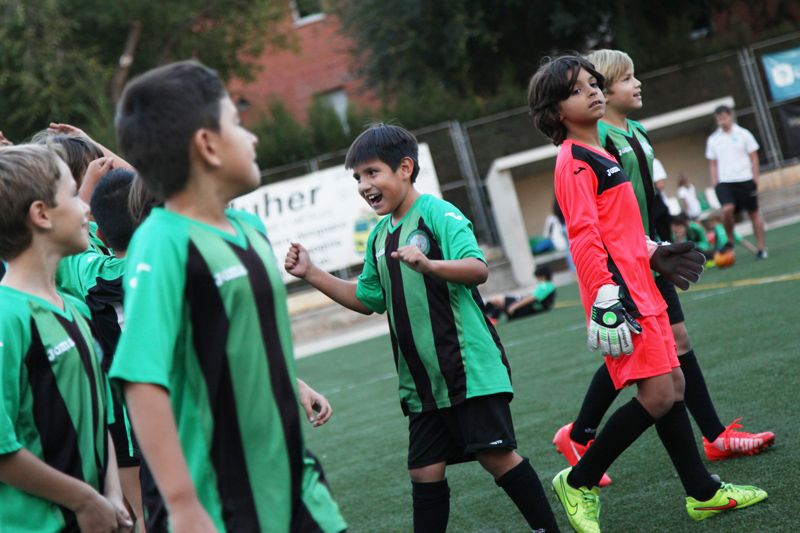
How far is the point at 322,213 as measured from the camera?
19.5 metres

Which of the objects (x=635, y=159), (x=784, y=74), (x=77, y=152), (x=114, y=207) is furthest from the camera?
(x=784, y=74)

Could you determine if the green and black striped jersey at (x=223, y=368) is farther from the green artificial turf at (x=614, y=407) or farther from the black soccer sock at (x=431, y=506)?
the green artificial turf at (x=614, y=407)

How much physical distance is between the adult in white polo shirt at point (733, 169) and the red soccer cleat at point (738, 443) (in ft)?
31.5

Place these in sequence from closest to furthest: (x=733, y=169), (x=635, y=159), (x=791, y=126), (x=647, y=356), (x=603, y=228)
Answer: (x=647, y=356)
(x=603, y=228)
(x=635, y=159)
(x=733, y=169)
(x=791, y=126)

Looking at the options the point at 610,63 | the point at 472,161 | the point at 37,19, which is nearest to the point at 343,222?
the point at 472,161

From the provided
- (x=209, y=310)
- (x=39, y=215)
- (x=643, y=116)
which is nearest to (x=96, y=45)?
(x=643, y=116)

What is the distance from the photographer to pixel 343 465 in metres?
6.73

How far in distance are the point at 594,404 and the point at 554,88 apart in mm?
1587

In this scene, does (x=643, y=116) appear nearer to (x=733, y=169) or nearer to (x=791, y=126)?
(x=791, y=126)

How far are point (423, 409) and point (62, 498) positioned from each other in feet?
4.78

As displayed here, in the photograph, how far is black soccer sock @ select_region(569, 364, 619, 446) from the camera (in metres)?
4.73

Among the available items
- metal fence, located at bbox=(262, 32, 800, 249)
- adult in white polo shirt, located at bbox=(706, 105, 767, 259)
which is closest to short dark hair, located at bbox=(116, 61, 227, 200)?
adult in white polo shirt, located at bbox=(706, 105, 767, 259)

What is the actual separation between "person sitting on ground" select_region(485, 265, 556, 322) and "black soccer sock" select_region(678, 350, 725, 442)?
30.1 ft

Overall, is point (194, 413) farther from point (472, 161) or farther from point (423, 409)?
point (472, 161)
